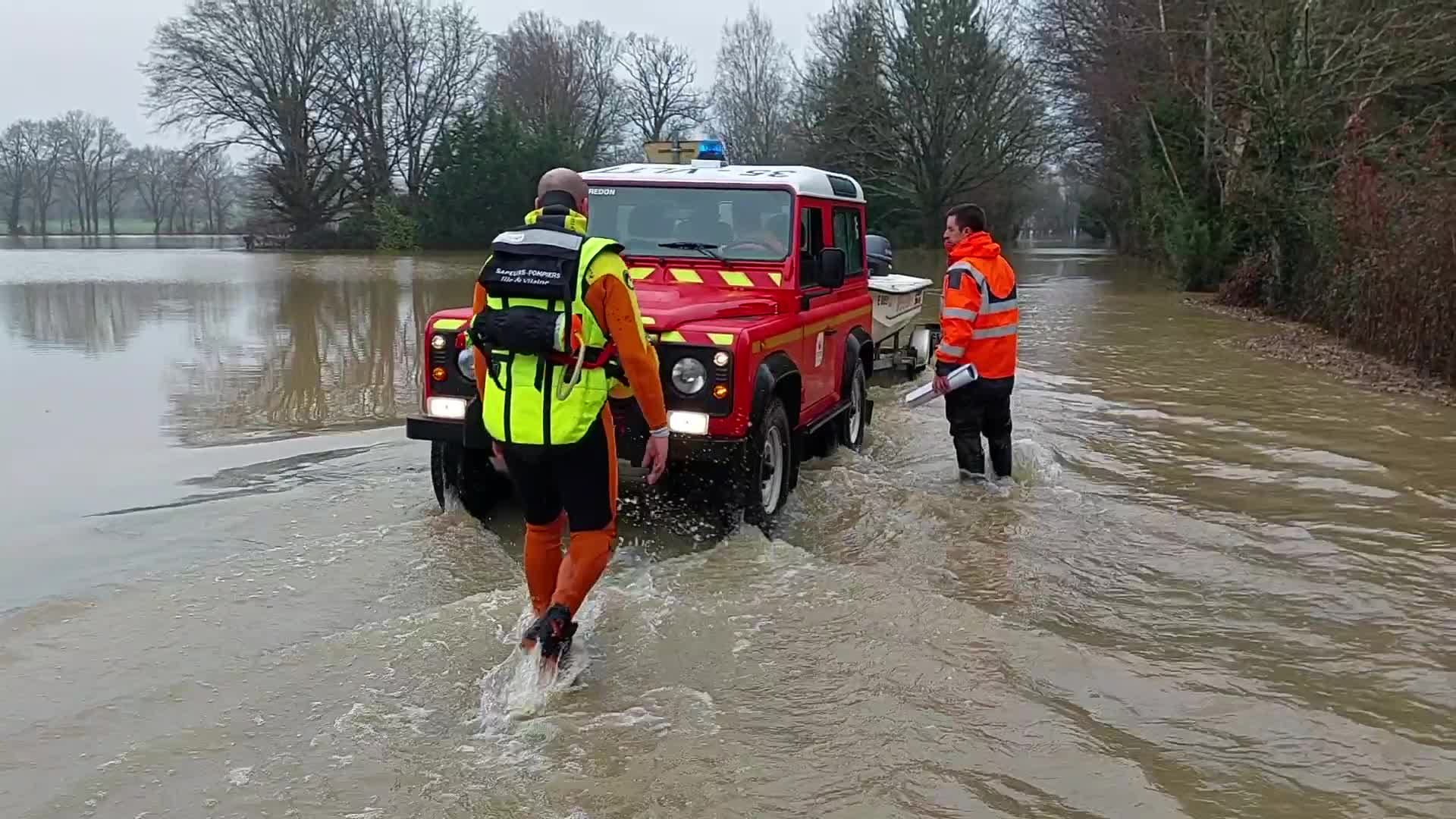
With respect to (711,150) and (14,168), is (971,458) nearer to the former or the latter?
(711,150)

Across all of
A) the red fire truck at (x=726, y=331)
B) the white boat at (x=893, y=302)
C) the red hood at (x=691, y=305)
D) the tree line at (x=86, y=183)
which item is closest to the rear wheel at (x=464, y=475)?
the red fire truck at (x=726, y=331)

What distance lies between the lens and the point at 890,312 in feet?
43.2

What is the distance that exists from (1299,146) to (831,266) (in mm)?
16326

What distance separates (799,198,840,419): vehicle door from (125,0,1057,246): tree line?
38.9 metres

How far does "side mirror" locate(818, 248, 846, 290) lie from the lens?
23.9ft

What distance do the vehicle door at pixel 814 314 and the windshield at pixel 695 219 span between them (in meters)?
0.20

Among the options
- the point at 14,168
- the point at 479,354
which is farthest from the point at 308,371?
the point at 14,168

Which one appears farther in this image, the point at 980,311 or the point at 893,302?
the point at 893,302

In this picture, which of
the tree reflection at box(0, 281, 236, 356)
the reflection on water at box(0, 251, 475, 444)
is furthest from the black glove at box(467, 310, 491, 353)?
the tree reflection at box(0, 281, 236, 356)

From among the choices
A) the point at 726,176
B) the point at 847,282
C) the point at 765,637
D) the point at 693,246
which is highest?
the point at 726,176

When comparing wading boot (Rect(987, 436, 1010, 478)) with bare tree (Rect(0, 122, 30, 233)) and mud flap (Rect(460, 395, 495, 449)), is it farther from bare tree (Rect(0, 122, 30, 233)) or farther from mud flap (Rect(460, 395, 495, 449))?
bare tree (Rect(0, 122, 30, 233))

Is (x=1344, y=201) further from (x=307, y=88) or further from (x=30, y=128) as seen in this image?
(x=30, y=128)

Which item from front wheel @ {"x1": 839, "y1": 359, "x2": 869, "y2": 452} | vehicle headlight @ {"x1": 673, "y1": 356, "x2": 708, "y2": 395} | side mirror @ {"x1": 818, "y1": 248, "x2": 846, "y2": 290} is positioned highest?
side mirror @ {"x1": 818, "y1": 248, "x2": 846, "y2": 290}

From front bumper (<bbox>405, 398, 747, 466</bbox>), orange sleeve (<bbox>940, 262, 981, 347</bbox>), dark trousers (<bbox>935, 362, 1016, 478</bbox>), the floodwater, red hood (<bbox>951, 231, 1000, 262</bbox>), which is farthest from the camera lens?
dark trousers (<bbox>935, 362, 1016, 478</bbox>)
